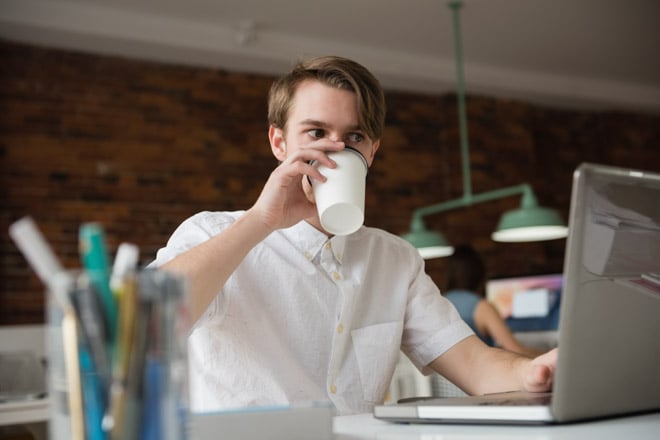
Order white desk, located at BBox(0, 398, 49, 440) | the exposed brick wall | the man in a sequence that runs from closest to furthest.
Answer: the man, white desk, located at BBox(0, 398, 49, 440), the exposed brick wall

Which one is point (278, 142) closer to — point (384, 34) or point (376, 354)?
point (376, 354)

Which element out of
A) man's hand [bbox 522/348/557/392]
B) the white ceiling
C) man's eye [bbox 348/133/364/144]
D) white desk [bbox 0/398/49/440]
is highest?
the white ceiling

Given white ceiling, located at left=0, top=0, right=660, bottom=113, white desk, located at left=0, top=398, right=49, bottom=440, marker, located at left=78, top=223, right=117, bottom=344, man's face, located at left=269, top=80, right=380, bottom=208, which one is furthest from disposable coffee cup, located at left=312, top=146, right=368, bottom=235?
white ceiling, located at left=0, top=0, right=660, bottom=113

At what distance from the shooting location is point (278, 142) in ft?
5.08

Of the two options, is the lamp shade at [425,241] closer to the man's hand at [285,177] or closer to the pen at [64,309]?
the man's hand at [285,177]

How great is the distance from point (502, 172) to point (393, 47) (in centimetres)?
147

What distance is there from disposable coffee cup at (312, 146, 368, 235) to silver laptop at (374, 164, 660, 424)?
0.33 metres

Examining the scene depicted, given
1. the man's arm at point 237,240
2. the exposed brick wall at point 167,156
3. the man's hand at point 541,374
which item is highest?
the exposed brick wall at point 167,156

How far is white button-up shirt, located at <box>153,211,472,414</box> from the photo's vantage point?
1.31 meters

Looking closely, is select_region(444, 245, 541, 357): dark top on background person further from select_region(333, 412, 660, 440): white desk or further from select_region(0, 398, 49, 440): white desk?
select_region(333, 412, 660, 440): white desk

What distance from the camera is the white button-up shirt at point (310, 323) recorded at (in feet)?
4.29

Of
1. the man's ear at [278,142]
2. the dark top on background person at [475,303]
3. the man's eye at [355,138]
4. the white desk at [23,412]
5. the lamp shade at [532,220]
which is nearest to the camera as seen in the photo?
the man's eye at [355,138]

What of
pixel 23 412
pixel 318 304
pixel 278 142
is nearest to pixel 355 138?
pixel 278 142

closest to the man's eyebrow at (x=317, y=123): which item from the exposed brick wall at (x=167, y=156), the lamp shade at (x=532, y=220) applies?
the lamp shade at (x=532, y=220)
